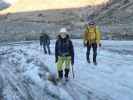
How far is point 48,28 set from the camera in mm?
57031

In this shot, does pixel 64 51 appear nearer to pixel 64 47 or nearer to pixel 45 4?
pixel 64 47

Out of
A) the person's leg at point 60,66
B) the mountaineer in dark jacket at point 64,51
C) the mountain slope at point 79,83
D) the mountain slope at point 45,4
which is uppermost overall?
the mountain slope at point 45,4

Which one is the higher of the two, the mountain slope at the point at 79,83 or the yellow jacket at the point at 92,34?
the yellow jacket at the point at 92,34

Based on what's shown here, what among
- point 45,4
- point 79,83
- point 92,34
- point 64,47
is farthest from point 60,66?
point 45,4

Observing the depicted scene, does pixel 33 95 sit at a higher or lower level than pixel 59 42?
lower

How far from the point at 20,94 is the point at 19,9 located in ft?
182

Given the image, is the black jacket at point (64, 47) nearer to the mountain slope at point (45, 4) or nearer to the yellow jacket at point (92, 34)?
the yellow jacket at point (92, 34)

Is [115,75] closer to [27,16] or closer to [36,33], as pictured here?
[36,33]

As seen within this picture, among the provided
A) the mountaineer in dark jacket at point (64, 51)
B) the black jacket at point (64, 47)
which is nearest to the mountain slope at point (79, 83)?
the mountaineer in dark jacket at point (64, 51)

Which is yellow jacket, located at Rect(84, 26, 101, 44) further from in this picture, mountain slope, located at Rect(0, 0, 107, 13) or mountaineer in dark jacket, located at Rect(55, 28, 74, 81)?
mountain slope, located at Rect(0, 0, 107, 13)

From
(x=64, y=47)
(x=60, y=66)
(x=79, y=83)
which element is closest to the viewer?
(x=64, y=47)

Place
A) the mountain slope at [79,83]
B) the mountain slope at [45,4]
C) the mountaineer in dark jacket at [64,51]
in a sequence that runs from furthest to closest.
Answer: the mountain slope at [45,4], the mountaineer in dark jacket at [64,51], the mountain slope at [79,83]

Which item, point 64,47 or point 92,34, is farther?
point 92,34

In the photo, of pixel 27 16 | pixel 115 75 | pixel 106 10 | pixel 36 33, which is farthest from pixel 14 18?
pixel 115 75
